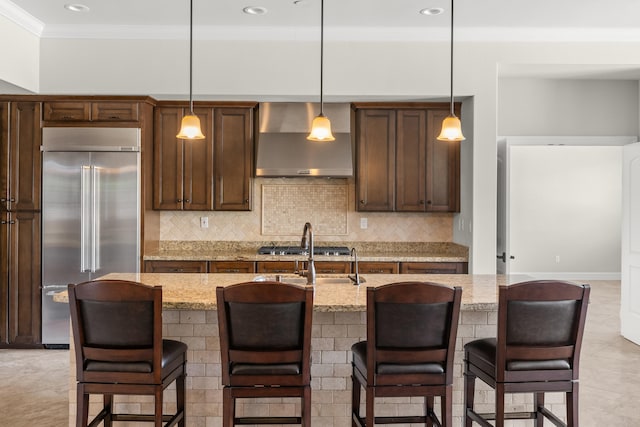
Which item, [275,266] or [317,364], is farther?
[275,266]

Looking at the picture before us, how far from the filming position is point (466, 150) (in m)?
4.76

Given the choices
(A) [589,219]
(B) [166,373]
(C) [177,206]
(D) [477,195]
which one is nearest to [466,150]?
(D) [477,195]

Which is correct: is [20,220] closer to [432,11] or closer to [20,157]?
[20,157]

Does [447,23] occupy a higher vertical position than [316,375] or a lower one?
higher

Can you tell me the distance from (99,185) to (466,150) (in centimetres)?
343

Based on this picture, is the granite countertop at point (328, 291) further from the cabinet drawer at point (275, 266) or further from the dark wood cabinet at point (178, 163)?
the dark wood cabinet at point (178, 163)

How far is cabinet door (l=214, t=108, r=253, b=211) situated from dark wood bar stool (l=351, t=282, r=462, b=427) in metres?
3.04

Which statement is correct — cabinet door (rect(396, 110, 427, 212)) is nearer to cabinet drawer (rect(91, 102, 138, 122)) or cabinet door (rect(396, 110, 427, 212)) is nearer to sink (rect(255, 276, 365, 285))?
sink (rect(255, 276, 365, 285))

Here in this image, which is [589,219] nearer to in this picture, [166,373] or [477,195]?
[477,195]

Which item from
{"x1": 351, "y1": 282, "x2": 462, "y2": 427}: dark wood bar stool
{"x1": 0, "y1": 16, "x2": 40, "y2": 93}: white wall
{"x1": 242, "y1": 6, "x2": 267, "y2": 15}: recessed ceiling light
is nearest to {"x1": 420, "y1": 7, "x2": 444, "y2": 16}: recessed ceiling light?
{"x1": 242, "y1": 6, "x2": 267, "y2": 15}: recessed ceiling light

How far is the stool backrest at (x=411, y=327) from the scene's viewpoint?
2045 mm

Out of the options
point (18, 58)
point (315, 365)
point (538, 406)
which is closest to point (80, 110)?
point (18, 58)

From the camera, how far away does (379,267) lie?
4.65 meters

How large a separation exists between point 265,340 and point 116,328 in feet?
2.08
